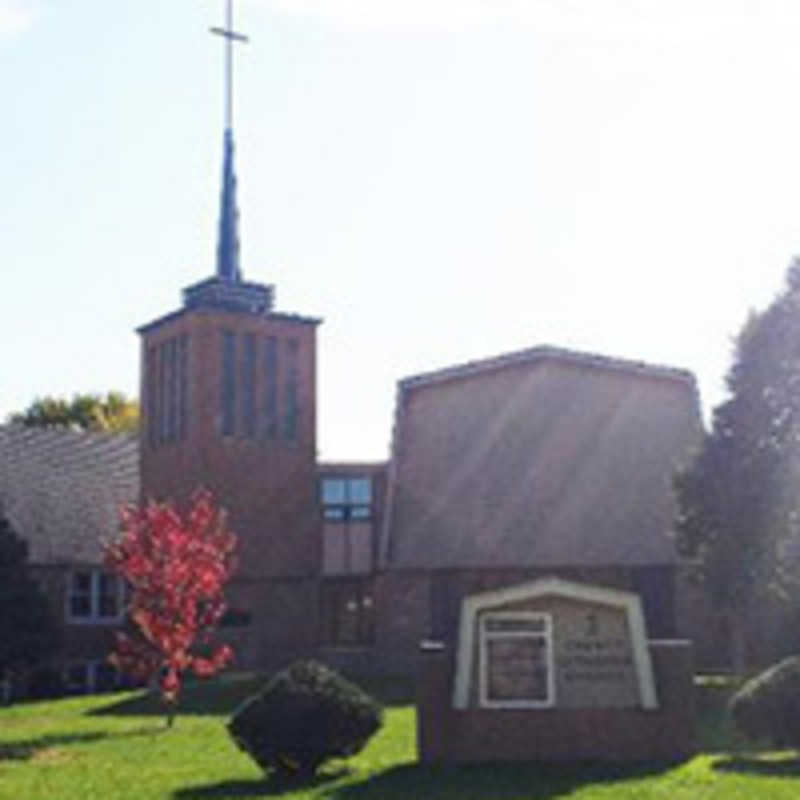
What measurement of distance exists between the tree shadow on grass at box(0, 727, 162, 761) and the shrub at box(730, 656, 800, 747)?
12384 millimetres

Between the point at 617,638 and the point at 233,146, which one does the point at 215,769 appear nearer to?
the point at 617,638

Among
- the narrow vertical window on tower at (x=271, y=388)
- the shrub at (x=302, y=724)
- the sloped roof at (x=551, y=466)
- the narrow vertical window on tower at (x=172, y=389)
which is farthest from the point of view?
the narrow vertical window on tower at (x=172, y=389)

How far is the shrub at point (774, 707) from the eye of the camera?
2006cm

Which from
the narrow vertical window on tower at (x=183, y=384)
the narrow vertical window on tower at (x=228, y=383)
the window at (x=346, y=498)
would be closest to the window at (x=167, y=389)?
the narrow vertical window on tower at (x=183, y=384)

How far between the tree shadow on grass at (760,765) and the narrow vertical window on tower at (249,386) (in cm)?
2497

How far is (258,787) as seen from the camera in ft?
62.2

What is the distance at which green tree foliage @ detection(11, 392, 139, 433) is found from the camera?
72000mm

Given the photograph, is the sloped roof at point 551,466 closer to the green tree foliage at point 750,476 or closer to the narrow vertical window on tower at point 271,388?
the green tree foliage at point 750,476

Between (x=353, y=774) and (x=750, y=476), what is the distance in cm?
1652

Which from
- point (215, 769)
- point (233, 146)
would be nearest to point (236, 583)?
point (233, 146)

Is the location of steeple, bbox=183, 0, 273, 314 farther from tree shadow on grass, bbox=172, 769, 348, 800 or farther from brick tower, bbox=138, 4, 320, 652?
tree shadow on grass, bbox=172, 769, 348, 800

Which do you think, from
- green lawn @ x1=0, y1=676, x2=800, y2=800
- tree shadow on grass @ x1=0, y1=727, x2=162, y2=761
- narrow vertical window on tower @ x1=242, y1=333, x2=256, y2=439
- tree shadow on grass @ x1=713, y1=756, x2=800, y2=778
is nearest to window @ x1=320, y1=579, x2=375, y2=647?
narrow vertical window on tower @ x1=242, y1=333, x2=256, y2=439

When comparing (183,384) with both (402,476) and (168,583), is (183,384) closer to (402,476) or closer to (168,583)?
(402,476)

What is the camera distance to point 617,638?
20.5 meters
